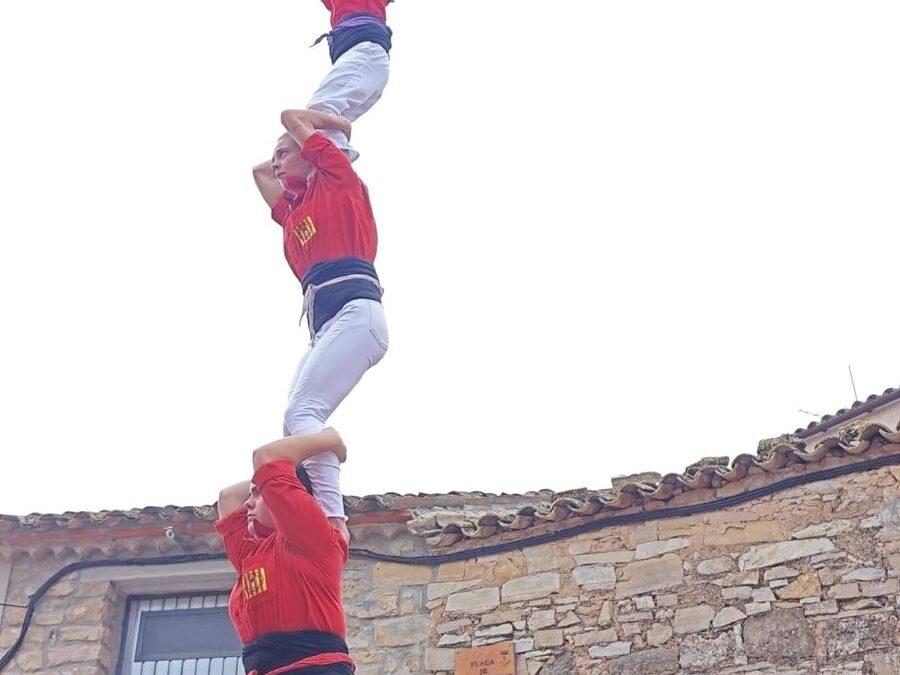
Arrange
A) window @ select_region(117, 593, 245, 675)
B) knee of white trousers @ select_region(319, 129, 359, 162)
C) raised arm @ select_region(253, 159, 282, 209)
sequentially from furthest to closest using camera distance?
window @ select_region(117, 593, 245, 675) < raised arm @ select_region(253, 159, 282, 209) < knee of white trousers @ select_region(319, 129, 359, 162)

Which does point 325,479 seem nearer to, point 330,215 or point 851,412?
point 330,215

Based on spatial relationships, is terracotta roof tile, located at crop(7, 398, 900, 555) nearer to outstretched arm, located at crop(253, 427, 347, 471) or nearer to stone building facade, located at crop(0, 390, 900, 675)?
stone building facade, located at crop(0, 390, 900, 675)

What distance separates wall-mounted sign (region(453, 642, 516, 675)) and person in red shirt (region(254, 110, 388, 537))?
392 cm

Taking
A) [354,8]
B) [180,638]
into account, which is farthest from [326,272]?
[180,638]

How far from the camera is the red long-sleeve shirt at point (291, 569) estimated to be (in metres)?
2.70

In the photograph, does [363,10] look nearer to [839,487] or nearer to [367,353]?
[367,353]

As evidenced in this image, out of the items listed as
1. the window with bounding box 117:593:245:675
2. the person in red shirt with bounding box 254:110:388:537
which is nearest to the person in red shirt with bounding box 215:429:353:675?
the person in red shirt with bounding box 254:110:388:537

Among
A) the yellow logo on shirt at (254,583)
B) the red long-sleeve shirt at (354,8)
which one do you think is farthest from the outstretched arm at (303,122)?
the yellow logo on shirt at (254,583)

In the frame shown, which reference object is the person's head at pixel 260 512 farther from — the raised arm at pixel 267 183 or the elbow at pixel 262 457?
the raised arm at pixel 267 183

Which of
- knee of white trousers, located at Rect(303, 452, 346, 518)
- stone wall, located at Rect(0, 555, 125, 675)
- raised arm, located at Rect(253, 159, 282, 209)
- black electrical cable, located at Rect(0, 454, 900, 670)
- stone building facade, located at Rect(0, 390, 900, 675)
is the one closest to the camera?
knee of white trousers, located at Rect(303, 452, 346, 518)

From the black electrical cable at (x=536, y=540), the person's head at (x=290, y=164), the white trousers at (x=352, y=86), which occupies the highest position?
the white trousers at (x=352, y=86)

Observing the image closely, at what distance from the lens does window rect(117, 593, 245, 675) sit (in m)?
7.27

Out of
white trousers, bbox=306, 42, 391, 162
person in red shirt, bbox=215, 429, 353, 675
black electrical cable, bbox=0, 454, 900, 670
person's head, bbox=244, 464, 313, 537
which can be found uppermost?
white trousers, bbox=306, 42, 391, 162

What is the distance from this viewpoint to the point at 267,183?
362 cm
